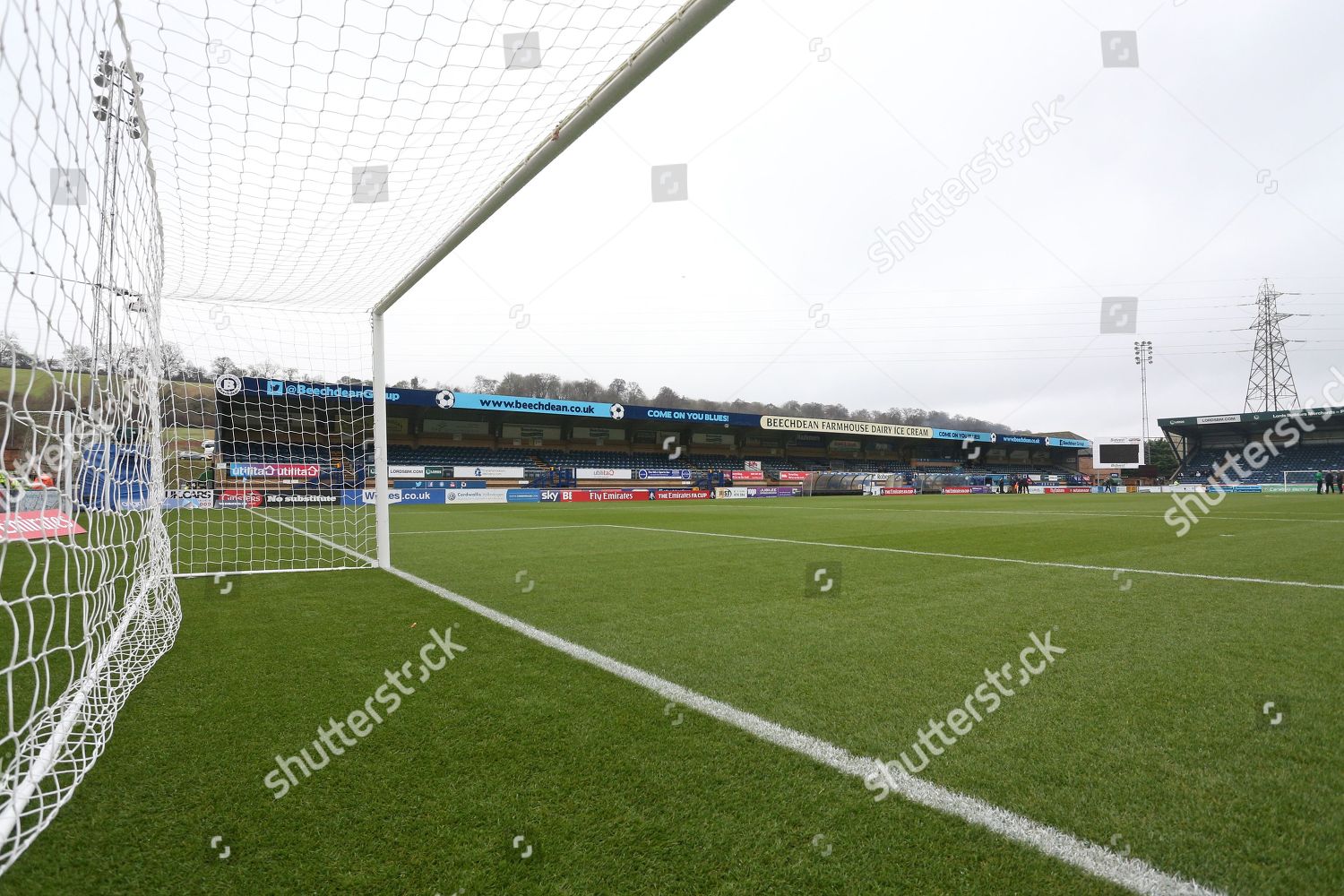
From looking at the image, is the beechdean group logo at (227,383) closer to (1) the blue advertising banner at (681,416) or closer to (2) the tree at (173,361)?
(2) the tree at (173,361)

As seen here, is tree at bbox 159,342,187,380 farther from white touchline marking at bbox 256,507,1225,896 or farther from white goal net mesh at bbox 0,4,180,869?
white touchline marking at bbox 256,507,1225,896

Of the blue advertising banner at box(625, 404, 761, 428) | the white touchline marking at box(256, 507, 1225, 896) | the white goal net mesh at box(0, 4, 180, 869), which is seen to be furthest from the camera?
the blue advertising banner at box(625, 404, 761, 428)

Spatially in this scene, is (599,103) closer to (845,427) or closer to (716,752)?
(716,752)

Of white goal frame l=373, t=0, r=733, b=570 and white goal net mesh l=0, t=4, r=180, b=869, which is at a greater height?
white goal frame l=373, t=0, r=733, b=570

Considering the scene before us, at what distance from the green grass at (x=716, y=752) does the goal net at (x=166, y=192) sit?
41cm

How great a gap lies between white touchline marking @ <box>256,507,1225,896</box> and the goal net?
7.15 feet

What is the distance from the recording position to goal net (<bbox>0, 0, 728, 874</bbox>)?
89.9 inches

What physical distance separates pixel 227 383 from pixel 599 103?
9.13m

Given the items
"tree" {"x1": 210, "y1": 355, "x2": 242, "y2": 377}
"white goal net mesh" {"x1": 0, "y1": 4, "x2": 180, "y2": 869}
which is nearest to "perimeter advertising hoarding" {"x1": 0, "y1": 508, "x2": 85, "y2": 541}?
"white goal net mesh" {"x1": 0, "y1": 4, "x2": 180, "y2": 869}

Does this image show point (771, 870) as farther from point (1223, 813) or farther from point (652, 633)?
point (652, 633)

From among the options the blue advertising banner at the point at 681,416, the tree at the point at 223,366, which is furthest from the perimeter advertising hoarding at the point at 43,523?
the blue advertising banner at the point at 681,416

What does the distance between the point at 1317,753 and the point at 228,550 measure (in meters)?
11.6

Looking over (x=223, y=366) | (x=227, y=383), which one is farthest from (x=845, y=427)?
(x=223, y=366)

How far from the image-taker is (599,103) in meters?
3.71
